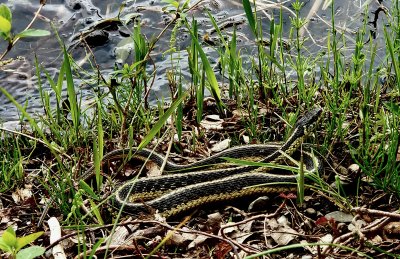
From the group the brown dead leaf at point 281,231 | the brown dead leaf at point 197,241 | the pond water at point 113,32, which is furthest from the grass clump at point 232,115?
the pond water at point 113,32

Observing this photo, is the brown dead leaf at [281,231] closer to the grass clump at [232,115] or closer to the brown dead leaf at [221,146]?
the grass clump at [232,115]

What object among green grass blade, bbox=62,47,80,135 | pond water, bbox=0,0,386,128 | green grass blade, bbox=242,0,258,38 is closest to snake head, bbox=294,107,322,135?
green grass blade, bbox=242,0,258,38

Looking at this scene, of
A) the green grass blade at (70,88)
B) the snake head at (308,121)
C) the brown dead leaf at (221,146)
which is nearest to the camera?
the green grass blade at (70,88)

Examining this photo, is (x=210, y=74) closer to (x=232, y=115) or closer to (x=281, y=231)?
(x=232, y=115)

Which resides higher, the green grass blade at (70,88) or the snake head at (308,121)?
the green grass blade at (70,88)

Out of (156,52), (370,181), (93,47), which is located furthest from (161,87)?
(370,181)

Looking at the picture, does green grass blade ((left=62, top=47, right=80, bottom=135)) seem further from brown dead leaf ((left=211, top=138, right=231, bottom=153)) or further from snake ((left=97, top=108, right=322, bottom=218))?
brown dead leaf ((left=211, top=138, right=231, bottom=153))

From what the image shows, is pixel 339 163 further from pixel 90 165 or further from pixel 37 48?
pixel 37 48
